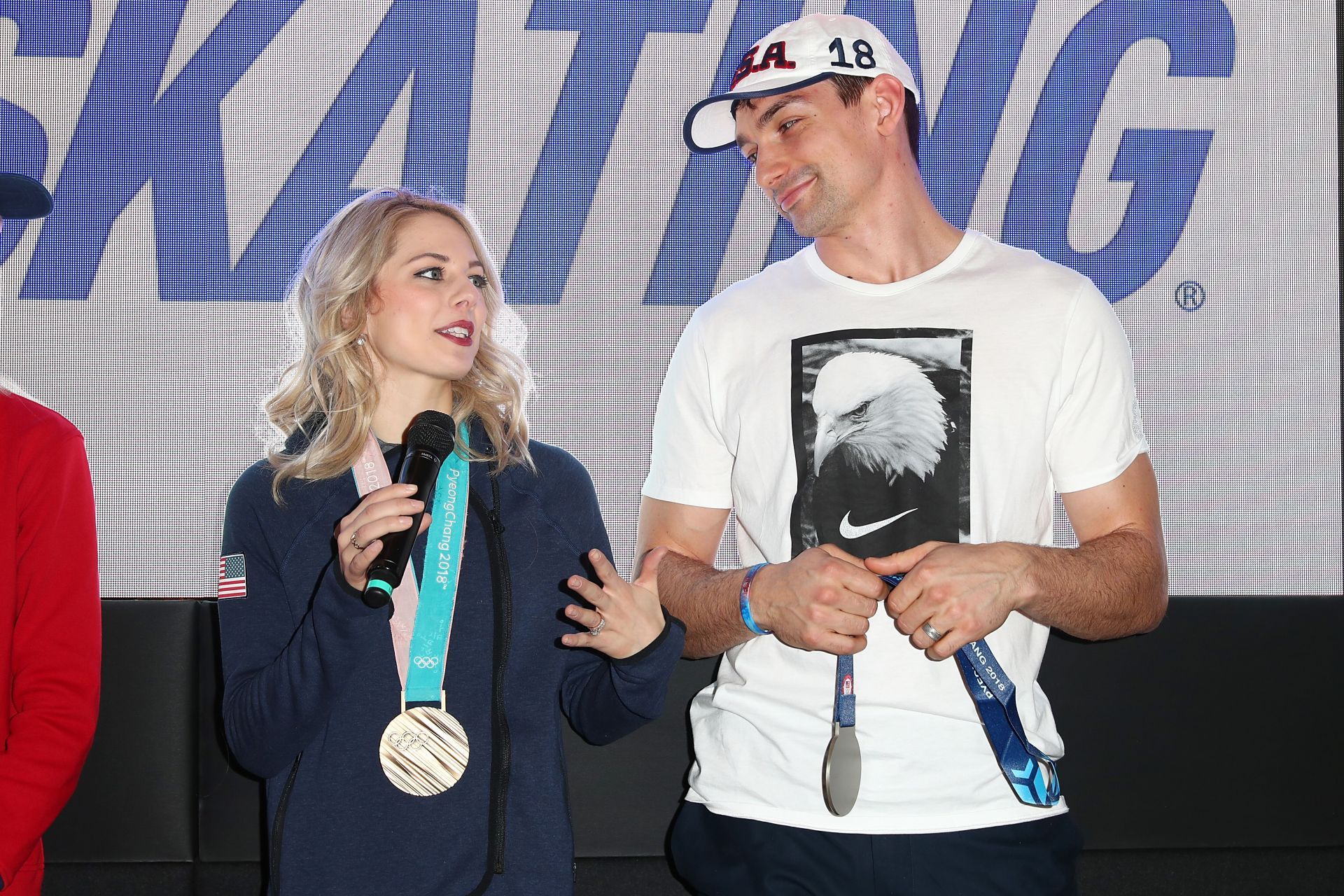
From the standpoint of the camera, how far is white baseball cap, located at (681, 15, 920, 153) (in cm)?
196

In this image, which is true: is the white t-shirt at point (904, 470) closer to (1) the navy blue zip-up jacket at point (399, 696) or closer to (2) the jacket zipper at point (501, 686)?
(1) the navy blue zip-up jacket at point (399, 696)

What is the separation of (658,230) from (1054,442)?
3.73ft

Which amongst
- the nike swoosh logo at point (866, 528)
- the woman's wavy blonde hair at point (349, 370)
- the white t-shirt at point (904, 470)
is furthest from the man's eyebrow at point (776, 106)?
the nike swoosh logo at point (866, 528)

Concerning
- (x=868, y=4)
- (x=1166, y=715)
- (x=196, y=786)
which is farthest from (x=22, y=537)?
(x=1166, y=715)

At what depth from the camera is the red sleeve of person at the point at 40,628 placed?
1.63m

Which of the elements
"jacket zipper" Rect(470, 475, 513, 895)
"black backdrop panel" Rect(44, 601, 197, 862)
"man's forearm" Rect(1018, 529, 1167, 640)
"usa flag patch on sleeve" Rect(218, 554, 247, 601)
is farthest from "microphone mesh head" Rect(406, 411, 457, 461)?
"black backdrop panel" Rect(44, 601, 197, 862)

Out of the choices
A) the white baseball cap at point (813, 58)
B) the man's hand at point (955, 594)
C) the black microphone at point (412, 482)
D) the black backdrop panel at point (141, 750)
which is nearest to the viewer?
the black microphone at point (412, 482)

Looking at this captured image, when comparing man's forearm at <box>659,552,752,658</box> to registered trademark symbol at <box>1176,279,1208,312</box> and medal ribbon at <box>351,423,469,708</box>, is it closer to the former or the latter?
medal ribbon at <box>351,423,469,708</box>

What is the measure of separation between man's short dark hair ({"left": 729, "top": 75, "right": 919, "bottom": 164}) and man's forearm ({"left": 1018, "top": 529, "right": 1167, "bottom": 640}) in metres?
0.81

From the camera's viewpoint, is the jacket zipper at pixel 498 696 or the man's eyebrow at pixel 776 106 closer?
the jacket zipper at pixel 498 696

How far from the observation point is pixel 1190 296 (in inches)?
102

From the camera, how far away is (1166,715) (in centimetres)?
248

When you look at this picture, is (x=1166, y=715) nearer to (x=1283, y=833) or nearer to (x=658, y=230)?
(x=1283, y=833)

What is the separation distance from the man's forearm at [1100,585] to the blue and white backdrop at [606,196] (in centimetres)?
92
